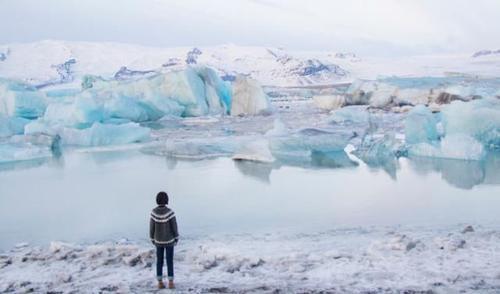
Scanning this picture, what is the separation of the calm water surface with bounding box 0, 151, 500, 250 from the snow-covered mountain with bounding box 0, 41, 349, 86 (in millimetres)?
16172

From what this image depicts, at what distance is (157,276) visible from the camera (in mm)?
2729

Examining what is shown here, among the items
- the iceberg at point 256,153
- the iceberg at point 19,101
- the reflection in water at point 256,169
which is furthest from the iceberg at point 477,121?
the iceberg at point 19,101

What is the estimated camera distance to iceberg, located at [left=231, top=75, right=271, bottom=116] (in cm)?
1288

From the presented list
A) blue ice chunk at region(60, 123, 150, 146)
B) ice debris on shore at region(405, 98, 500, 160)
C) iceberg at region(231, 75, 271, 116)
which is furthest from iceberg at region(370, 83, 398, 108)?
blue ice chunk at region(60, 123, 150, 146)

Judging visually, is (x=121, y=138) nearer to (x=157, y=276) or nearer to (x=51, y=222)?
(x=51, y=222)

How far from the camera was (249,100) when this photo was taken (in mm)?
12953

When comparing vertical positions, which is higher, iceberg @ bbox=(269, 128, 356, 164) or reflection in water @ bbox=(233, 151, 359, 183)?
iceberg @ bbox=(269, 128, 356, 164)

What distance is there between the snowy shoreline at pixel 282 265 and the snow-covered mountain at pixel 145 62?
19256mm

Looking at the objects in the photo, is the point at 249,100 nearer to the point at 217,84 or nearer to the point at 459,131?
the point at 217,84

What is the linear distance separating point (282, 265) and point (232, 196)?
2.15 m

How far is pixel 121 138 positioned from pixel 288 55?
2016 centimetres

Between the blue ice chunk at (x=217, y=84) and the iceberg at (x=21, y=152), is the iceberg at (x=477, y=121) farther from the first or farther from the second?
the blue ice chunk at (x=217, y=84)

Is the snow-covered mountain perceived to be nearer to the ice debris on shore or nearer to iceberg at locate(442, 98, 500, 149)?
the ice debris on shore

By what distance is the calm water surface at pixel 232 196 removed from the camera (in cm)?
407
